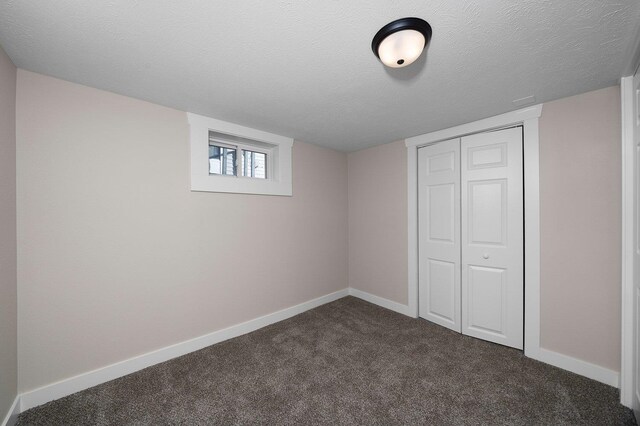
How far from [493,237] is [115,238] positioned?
137 inches

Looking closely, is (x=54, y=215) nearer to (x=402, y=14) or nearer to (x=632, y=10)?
(x=402, y=14)

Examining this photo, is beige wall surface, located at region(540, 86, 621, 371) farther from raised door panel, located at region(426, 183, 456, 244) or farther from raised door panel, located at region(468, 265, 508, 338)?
raised door panel, located at region(426, 183, 456, 244)

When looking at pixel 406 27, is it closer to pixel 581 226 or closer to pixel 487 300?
pixel 581 226

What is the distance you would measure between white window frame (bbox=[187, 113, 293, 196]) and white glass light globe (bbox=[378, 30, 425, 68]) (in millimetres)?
1832

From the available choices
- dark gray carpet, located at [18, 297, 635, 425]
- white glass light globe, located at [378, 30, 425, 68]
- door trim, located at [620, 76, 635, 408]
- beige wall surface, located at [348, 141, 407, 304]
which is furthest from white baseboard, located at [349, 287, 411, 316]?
white glass light globe, located at [378, 30, 425, 68]

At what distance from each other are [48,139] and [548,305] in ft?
13.8

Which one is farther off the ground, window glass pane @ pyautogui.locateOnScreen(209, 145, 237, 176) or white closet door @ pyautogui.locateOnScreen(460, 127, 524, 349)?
window glass pane @ pyautogui.locateOnScreen(209, 145, 237, 176)

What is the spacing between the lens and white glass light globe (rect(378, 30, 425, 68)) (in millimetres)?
1246

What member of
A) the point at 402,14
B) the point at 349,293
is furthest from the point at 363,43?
the point at 349,293

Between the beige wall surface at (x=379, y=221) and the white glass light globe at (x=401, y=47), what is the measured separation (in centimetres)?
200

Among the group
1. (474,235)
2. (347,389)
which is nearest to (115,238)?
(347,389)

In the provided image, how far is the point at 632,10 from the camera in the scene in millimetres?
1175

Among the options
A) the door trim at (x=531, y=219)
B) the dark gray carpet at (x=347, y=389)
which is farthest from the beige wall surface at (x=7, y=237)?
the door trim at (x=531, y=219)

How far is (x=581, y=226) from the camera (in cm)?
201
